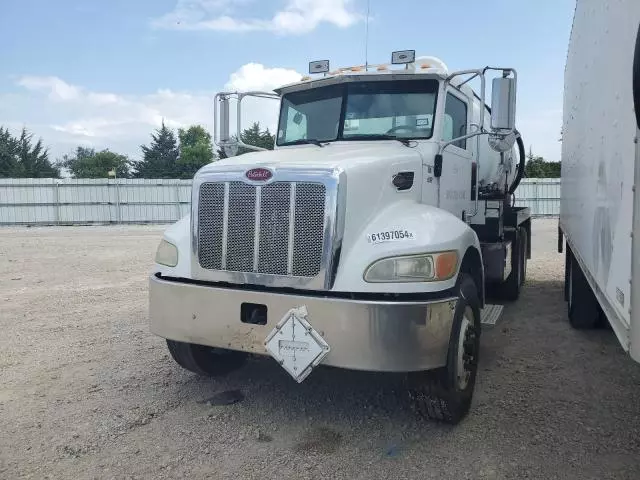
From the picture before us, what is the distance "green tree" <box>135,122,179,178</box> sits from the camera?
53.6m

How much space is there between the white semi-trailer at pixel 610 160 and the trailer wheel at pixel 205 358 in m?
2.98

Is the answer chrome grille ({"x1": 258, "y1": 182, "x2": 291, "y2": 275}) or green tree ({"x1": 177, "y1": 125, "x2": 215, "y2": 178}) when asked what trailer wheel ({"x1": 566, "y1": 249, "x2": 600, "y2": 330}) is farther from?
green tree ({"x1": 177, "y1": 125, "x2": 215, "y2": 178})

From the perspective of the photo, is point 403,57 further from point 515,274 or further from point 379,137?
point 515,274

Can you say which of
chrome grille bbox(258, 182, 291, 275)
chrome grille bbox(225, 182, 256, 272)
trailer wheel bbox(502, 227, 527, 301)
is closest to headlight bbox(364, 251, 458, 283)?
chrome grille bbox(258, 182, 291, 275)

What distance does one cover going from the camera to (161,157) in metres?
56.3

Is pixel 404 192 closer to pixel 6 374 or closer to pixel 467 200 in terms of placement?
pixel 467 200

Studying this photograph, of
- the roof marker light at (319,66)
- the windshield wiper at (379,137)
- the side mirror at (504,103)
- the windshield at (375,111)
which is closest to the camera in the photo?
the side mirror at (504,103)

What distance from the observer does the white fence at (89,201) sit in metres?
26.1

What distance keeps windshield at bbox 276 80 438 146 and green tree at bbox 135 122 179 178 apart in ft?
162

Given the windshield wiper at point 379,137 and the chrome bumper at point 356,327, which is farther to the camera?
the windshield wiper at point 379,137

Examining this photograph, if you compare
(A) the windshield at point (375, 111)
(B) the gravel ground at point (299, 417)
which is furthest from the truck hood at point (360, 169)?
(B) the gravel ground at point (299, 417)

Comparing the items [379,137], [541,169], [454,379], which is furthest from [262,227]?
[541,169]

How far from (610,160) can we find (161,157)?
56.6 m

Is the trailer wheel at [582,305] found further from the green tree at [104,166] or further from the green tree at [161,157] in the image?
the green tree at [104,166]
